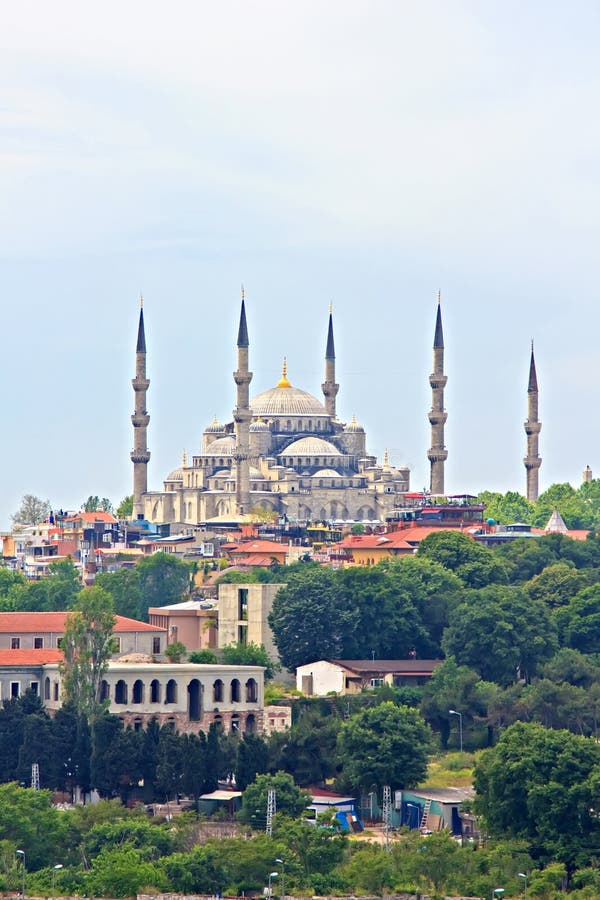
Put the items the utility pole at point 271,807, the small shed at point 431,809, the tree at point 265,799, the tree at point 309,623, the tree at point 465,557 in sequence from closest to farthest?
the utility pole at point 271,807, the tree at point 265,799, the small shed at point 431,809, the tree at point 309,623, the tree at point 465,557

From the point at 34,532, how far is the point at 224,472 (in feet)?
38.7

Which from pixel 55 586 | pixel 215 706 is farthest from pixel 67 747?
pixel 55 586

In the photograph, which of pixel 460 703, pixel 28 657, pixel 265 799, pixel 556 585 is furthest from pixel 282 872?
pixel 556 585

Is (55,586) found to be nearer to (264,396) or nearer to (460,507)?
(460,507)

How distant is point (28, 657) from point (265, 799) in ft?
54.0

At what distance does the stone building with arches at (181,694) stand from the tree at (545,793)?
1462cm

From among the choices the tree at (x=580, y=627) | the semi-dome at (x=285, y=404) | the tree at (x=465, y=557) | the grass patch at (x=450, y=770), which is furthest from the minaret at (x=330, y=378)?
the grass patch at (x=450, y=770)

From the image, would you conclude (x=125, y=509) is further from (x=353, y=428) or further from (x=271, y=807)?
(x=271, y=807)

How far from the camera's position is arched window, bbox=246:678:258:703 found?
89.5 meters

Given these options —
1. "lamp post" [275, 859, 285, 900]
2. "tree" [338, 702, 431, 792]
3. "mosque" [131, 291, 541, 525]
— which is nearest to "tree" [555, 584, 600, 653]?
"tree" [338, 702, 431, 792]

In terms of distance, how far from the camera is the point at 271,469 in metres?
160

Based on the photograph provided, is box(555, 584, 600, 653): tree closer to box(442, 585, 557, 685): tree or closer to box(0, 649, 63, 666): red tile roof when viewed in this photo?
box(442, 585, 557, 685): tree

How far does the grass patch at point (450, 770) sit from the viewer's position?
8306cm

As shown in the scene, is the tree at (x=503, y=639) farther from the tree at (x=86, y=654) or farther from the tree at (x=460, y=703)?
the tree at (x=86, y=654)
